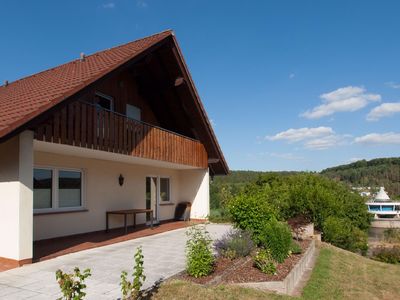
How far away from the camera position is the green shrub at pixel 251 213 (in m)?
9.36

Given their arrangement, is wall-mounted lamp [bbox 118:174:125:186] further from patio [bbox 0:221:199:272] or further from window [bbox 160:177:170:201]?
window [bbox 160:177:170:201]

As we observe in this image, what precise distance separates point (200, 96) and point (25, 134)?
819cm

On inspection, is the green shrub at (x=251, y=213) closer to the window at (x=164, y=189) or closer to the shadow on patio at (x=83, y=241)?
the shadow on patio at (x=83, y=241)

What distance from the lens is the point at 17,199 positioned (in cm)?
707

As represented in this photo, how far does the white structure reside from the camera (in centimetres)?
7131

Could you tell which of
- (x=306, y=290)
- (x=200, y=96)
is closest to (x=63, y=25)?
(x=200, y=96)

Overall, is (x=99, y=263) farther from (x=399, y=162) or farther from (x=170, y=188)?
(x=399, y=162)

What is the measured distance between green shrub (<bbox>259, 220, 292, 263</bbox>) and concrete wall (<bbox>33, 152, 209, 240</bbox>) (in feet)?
20.0

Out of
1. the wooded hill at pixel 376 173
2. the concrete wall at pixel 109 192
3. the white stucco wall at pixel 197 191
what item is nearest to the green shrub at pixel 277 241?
the concrete wall at pixel 109 192

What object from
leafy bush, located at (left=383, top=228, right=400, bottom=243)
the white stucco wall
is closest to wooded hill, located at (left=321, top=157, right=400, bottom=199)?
leafy bush, located at (left=383, top=228, right=400, bottom=243)

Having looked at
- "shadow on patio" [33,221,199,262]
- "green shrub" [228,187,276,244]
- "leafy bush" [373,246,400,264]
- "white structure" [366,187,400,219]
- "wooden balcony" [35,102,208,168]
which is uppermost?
"wooden balcony" [35,102,208,168]

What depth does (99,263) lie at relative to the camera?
7676 mm

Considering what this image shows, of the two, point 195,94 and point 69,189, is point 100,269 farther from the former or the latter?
point 195,94

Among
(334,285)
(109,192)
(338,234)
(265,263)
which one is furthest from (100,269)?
(338,234)
